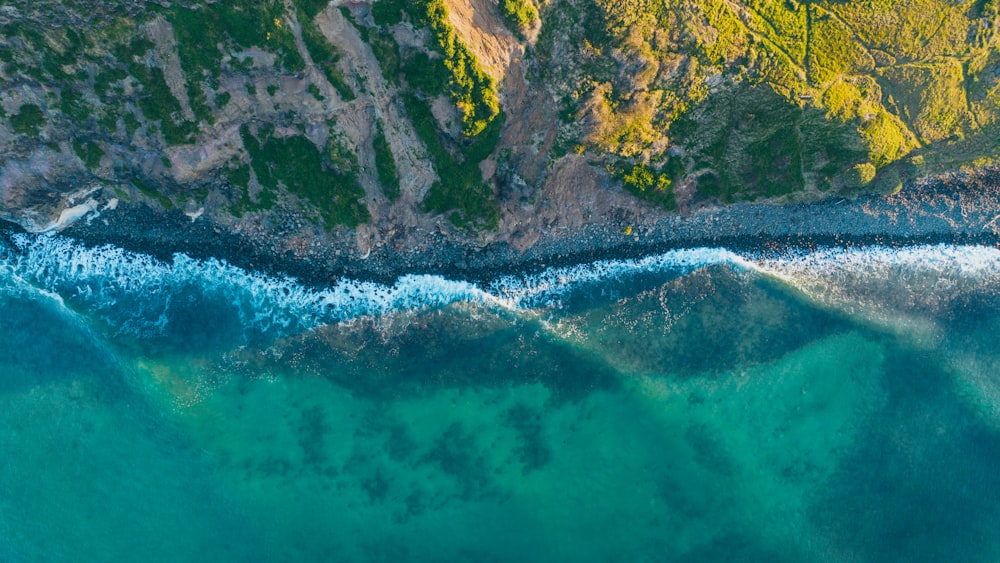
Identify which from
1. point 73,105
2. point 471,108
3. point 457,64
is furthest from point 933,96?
point 73,105

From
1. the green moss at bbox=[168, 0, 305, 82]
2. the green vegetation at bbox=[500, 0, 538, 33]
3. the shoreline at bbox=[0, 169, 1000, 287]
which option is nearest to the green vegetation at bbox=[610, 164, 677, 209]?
the shoreline at bbox=[0, 169, 1000, 287]

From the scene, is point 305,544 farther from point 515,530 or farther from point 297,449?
point 515,530

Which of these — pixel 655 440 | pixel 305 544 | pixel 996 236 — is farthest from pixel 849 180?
pixel 305 544

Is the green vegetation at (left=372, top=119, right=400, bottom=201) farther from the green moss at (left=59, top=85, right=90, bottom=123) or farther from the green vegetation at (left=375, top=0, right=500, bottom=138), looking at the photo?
the green moss at (left=59, top=85, right=90, bottom=123)

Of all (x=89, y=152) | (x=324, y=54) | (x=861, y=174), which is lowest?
(x=89, y=152)

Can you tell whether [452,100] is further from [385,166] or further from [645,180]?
[645,180]

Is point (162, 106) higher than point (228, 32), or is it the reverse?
point (228, 32)

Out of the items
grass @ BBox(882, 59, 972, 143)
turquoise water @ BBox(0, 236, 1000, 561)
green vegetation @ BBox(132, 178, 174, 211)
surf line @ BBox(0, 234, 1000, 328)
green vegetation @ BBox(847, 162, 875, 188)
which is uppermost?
grass @ BBox(882, 59, 972, 143)
